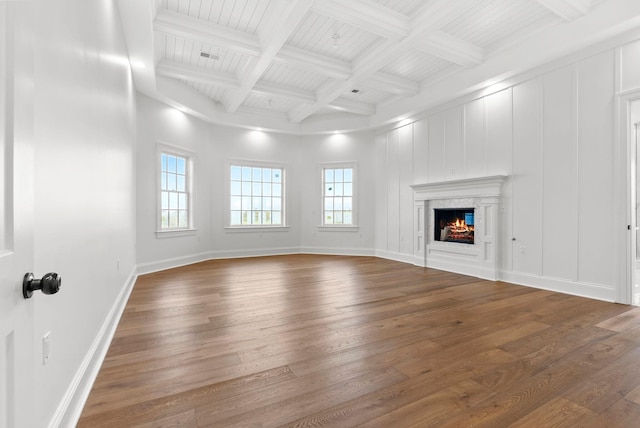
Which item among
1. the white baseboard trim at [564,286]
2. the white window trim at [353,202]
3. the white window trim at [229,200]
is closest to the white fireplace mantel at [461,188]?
the white baseboard trim at [564,286]

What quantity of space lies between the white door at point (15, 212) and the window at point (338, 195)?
729 centimetres

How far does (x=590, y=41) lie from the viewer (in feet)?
12.5

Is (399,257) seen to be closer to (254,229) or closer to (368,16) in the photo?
(254,229)

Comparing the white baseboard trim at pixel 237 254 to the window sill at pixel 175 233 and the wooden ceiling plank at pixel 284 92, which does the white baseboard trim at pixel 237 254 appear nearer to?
the window sill at pixel 175 233

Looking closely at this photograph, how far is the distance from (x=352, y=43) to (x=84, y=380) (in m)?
4.87

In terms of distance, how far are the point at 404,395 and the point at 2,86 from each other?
6.98 ft

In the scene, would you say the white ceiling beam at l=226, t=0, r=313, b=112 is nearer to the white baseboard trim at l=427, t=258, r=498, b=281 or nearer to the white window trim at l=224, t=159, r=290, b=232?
the white window trim at l=224, t=159, r=290, b=232

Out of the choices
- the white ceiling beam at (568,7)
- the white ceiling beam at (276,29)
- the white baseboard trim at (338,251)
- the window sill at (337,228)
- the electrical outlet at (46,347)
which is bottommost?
the white baseboard trim at (338,251)

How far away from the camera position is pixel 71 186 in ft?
5.37

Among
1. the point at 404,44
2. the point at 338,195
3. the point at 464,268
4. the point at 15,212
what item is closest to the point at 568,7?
the point at 404,44

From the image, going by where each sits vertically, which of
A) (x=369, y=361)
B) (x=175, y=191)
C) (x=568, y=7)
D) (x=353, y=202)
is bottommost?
(x=369, y=361)

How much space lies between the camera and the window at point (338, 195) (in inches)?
318

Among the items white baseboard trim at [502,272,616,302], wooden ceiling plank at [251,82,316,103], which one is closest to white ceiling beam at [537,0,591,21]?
white baseboard trim at [502,272,616,302]

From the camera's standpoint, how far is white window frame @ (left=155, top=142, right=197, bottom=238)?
5.70 m
